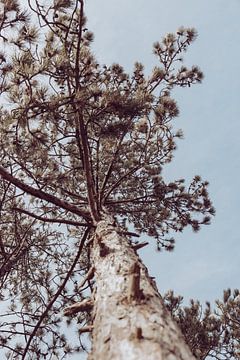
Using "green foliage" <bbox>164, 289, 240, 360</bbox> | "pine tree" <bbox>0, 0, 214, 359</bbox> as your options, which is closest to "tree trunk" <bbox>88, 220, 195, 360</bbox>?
"pine tree" <bbox>0, 0, 214, 359</bbox>

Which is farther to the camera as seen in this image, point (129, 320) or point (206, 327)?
point (206, 327)

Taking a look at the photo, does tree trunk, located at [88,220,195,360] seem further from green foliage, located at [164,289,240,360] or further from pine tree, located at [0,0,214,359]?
green foliage, located at [164,289,240,360]

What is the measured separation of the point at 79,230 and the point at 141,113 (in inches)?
129

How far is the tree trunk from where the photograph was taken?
195 cm

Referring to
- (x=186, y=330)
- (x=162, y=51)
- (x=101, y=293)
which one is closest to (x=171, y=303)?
(x=186, y=330)

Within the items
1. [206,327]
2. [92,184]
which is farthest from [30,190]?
[206,327]

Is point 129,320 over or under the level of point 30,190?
under

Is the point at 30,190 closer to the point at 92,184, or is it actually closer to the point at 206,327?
the point at 92,184

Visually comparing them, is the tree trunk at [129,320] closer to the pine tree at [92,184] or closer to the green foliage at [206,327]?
the pine tree at [92,184]

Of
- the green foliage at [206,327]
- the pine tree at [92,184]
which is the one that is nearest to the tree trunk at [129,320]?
the pine tree at [92,184]

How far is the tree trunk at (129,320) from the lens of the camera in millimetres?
1950

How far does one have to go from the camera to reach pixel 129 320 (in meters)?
2.34

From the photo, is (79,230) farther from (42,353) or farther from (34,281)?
(42,353)

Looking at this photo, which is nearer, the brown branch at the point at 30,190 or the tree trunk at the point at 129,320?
the tree trunk at the point at 129,320
